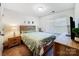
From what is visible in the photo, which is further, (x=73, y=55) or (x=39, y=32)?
(x=39, y=32)

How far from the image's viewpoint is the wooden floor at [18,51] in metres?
1.12

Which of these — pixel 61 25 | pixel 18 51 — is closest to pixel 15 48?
pixel 18 51

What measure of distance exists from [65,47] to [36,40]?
15.0 inches

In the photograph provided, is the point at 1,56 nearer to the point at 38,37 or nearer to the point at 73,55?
the point at 38,37

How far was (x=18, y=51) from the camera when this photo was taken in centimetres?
115

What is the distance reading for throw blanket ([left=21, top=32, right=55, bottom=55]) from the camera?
1.12 m

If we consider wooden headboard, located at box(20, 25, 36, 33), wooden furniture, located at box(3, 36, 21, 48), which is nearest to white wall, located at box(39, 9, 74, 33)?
wooden headboard, located at box(20, 25, 36, 33)

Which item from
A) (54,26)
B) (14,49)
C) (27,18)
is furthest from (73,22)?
(14,49)

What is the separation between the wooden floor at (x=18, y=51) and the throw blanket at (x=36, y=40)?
6cm

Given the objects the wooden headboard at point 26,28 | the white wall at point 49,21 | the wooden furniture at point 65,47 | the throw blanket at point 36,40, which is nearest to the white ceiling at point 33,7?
the white wall at point 49,21

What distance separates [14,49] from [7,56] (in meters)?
0.15

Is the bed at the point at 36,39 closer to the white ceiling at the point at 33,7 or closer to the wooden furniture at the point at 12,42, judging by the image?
the wooden furniture at the point at 12,42

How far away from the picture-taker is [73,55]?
3.56 ft

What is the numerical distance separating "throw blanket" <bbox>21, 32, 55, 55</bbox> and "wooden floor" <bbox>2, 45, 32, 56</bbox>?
0.06 metres
